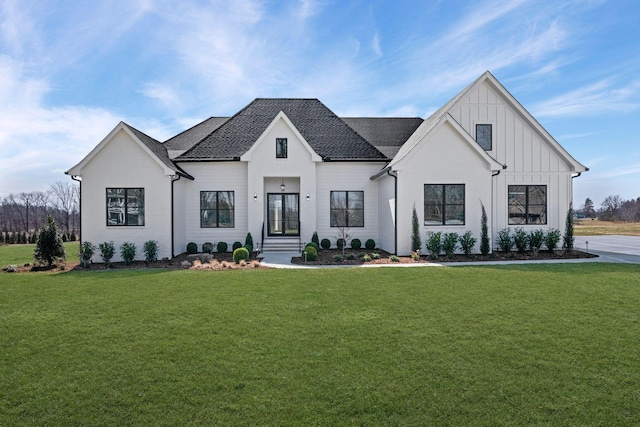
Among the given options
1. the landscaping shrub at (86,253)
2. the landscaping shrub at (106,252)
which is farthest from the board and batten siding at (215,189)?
the landscaping shrub at (86,253)

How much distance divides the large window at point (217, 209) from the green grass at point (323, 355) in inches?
352

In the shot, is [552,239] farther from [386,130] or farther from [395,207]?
[386,130]

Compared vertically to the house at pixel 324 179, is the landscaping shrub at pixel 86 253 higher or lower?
lower

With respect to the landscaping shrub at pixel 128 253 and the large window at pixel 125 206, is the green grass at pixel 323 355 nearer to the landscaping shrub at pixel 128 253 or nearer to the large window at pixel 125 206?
the landscaping shrub at pixel 128 253

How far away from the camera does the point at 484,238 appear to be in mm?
15156

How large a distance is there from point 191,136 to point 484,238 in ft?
53.9

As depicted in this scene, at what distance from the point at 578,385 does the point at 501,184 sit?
46.3ft

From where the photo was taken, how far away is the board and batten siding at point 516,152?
16.8m

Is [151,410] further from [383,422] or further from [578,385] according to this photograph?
[578,385]

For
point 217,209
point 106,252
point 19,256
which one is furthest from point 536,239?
point 19,256

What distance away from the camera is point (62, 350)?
17.4 ft

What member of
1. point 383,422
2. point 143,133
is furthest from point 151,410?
point 143,133

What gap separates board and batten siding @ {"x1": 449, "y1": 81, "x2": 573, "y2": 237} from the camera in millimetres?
16781

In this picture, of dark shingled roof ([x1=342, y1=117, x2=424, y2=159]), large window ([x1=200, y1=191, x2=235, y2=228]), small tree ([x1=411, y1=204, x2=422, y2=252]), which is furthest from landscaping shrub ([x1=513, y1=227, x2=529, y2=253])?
large window ([x1=200, y1=191, x2=235, y2=228])
